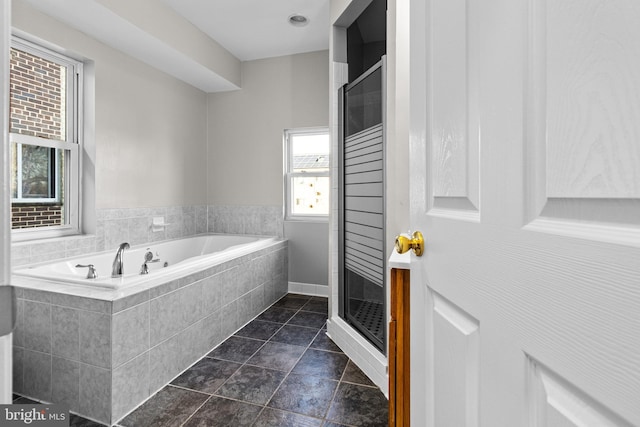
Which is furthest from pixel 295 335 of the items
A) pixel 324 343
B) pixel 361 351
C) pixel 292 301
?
pixel 292 301

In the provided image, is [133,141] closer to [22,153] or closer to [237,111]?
[22,153]

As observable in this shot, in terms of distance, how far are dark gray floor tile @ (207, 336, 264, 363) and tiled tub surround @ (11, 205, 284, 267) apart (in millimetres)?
1380

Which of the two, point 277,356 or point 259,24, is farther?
point 259,24

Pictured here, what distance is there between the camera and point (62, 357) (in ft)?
5.52

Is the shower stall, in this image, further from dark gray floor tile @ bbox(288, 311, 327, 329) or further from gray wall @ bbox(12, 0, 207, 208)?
gray wall @ bbox(12, 0, 207, 208)

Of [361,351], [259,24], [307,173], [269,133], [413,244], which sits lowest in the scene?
[361,351]

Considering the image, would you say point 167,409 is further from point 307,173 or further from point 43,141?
point 307,173

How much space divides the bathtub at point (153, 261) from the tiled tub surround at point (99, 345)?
0.26ft

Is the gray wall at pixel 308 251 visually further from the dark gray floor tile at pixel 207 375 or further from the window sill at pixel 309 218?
the dark gray floor tile at pixel 207 375

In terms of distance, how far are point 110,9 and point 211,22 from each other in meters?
0.99

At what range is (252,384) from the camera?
6.38ft

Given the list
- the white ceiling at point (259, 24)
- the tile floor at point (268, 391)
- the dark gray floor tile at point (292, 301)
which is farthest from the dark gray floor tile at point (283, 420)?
the white ceiling at point (259, 24)

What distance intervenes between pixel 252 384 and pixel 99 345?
0.83 m

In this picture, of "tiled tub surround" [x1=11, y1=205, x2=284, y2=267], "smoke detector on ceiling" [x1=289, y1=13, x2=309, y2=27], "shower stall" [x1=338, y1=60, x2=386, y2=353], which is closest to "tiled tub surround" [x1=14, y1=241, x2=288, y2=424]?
"tiled tub surround" [x1=11, y1=205, x2=284, y2=267]
